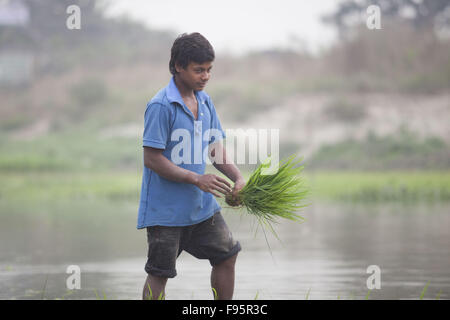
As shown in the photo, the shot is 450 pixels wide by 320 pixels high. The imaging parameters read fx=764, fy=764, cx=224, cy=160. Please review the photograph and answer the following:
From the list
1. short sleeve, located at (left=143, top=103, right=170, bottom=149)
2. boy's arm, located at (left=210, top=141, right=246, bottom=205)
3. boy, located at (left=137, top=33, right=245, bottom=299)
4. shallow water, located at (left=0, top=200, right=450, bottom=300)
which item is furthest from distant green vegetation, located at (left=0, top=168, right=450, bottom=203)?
short sleeve, located at (left=143, top=103, right=170, bottom=149)

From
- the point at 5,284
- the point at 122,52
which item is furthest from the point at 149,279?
the point at 122,52

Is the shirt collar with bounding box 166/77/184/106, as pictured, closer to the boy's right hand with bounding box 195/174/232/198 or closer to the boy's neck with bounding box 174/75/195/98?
the boy's neck with bounding box 174/75/195/98

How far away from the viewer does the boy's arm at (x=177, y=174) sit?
167 inches

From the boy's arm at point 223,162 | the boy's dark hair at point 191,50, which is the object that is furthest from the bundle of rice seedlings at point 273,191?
the boy's dark hair at point 191,50

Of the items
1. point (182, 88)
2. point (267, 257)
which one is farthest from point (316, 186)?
point (182, 88)

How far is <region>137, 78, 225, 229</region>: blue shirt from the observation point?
4332mm

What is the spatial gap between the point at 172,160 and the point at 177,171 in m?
0.14

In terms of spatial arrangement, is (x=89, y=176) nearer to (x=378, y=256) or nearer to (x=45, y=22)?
(x=378, y=256)

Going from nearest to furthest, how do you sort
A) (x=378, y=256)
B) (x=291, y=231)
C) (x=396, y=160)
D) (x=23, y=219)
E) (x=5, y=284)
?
(x=5, y=284) < (x=378, y=256) < (x=291, y=231) < (x=23, y=219) < (x=396, y=160)

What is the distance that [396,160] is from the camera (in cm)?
1967

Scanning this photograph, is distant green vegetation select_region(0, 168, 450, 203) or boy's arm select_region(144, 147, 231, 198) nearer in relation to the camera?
boy's arm select_region(144, 147, 231, 198)

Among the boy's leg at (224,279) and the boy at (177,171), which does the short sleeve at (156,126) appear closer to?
the boy at (177,171)

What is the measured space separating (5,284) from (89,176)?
45.5 feet

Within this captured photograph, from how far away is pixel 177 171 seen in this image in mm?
4285
